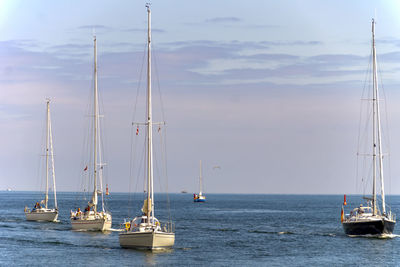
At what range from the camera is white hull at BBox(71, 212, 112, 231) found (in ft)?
272

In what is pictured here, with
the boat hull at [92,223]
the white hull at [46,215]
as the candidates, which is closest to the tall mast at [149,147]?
the boat hull at [92,223]

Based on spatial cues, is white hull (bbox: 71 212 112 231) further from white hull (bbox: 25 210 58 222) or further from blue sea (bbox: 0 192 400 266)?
white hull (bbox: 25 210 58 222)

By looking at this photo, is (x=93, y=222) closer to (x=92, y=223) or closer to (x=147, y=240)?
(x=92, y=223)

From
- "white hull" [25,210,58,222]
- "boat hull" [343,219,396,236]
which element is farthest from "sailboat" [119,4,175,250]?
"white hull" [25,210,58,222]

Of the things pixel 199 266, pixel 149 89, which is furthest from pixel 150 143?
pixel 199 266

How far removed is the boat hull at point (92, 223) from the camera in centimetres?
8281

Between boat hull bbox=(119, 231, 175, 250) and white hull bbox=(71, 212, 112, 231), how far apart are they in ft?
66.4

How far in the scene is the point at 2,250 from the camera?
6762cm

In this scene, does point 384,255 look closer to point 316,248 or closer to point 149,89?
point 316,248

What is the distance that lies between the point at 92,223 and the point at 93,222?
281 millimetres

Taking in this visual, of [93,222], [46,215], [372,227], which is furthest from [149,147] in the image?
[46,215]

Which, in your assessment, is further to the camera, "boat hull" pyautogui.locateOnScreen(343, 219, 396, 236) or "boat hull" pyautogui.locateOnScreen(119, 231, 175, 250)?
"boat hull" pyautogui.locateOnScreen(343, 219, 396, 236)

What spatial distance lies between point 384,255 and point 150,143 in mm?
25402

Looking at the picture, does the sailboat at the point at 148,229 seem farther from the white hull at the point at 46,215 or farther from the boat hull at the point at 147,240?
the white hull at the point at 46,215
